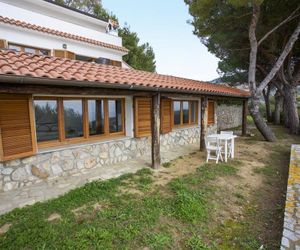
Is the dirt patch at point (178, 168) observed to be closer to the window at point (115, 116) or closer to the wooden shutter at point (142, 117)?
the wooden shutter at point (142, 117)

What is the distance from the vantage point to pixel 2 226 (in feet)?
11.5

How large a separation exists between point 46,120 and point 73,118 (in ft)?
2.65

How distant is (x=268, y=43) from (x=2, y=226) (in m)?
15.1

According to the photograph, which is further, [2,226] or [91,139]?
[91,139]

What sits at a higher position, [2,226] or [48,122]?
[48,122]

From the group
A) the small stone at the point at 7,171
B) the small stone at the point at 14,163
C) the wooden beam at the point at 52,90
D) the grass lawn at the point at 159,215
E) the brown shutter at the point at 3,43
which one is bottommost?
the grass lawn at the point at 159,215

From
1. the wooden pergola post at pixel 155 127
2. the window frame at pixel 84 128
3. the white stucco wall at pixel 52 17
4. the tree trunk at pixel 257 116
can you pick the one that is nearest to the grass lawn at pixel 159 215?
the wooden pergola post at pixel 155 127

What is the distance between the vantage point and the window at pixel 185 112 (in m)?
10.1

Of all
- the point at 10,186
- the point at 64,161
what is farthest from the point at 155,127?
the point at 10,186

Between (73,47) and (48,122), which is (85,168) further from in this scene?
(73,47)

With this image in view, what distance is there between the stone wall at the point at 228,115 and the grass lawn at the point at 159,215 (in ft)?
36.9

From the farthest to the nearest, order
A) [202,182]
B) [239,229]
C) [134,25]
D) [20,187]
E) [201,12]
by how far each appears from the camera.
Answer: [134,25], [201,12], [202,182], [20,187], [239,229]

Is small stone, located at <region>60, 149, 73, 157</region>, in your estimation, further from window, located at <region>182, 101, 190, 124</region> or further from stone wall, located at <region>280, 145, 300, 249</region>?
window, located at <region>182, 101, 190, 124</region>

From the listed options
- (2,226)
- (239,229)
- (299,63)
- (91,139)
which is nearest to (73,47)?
(91,139)
